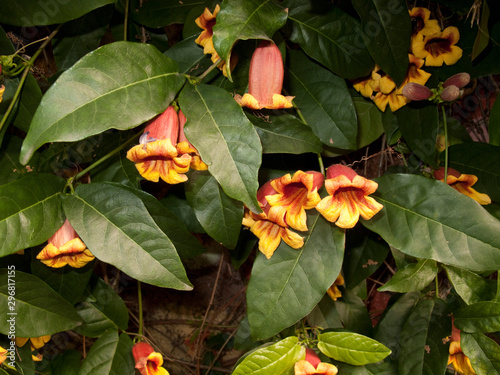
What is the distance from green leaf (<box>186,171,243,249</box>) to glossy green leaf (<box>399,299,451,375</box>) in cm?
55

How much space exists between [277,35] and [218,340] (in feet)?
4.88

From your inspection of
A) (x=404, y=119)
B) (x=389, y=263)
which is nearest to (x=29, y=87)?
(x=404, y=119)

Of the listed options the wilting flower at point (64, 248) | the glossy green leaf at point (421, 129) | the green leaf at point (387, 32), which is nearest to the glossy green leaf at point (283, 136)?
the green leaf at point (387, 32)

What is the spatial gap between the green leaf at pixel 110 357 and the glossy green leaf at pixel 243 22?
3.04 ft

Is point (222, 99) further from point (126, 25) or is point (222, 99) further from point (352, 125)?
point (126, 25)

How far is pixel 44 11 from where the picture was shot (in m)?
1.03

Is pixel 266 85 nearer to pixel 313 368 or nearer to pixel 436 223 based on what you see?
pixel 436 223

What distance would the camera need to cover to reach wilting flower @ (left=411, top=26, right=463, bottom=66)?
45.9 inches

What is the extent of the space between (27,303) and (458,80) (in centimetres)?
131

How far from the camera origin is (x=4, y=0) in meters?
1.05

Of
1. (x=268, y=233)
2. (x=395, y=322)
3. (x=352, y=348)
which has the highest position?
(x=268, y=233)

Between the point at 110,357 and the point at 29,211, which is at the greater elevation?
the point at 29,211

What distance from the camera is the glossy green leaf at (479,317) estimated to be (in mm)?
979

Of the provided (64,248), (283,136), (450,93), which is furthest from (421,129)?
(64,248)
